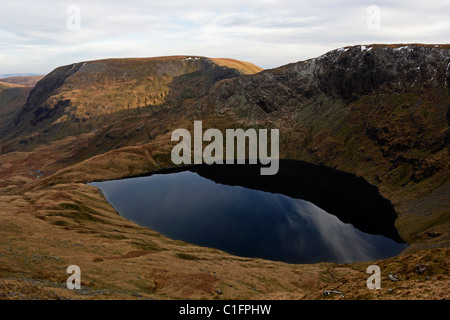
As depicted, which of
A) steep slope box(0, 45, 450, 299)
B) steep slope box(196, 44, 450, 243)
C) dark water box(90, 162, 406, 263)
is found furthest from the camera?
steep slope box(196, 44, 450, 243)

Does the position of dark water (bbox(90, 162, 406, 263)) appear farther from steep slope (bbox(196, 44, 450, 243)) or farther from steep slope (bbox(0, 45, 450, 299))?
steep slope (bbox(196, 44, 450, 243))

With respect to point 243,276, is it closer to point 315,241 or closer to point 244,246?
point 244,246

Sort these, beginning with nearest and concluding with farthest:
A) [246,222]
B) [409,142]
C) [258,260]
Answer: [258,260] → [246,222] → [409,142]

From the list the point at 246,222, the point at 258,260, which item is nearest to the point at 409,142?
the point at 246,222

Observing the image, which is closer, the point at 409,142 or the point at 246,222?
the point at 246,222

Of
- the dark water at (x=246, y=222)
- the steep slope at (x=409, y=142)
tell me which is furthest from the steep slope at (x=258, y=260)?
the dark water at (x=246, y=222)

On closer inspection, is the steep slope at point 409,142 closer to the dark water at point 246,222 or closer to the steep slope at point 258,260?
the steep slope at point 258,260

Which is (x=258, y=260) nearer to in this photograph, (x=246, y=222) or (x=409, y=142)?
(x=246, y=222)

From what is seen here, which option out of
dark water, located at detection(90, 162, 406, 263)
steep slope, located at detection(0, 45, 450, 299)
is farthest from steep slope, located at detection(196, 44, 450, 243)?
dark water, located at detection(90, 162, 406, 263)

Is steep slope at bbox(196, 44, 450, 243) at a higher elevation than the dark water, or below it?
higher
